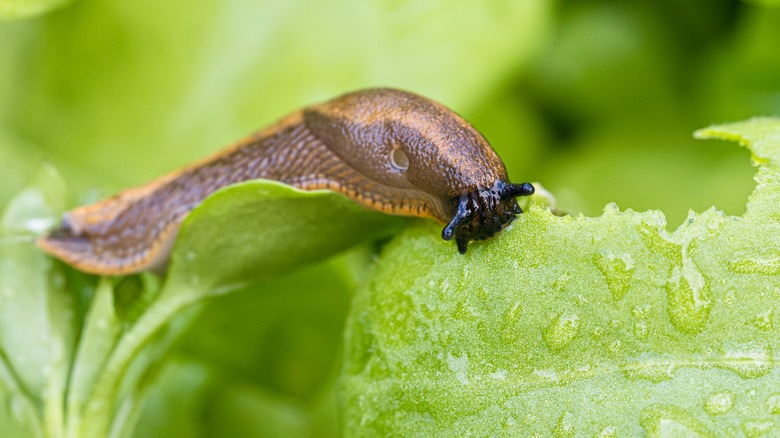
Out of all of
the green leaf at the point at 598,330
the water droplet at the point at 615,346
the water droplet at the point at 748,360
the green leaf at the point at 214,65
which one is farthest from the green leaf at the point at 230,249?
the green leaf at the point at 214,65

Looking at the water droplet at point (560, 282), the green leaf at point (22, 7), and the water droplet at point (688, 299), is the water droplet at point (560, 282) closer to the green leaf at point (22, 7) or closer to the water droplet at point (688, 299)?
the water droplet at point (688, 299)

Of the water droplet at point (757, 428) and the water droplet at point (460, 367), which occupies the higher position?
the water droplet at point (757, 428)

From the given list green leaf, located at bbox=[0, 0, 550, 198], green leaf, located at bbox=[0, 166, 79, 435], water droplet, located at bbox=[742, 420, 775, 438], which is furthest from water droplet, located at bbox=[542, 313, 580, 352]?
green leaf, located at bbox=[0, 0, 550, 198]

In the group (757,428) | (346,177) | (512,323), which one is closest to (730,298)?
(757,428)

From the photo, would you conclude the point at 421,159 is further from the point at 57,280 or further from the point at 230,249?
the point at 57,280

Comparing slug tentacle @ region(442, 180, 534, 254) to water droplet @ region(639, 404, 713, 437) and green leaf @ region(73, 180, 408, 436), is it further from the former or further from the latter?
water droplet @ region(639, 404, 713, 437)

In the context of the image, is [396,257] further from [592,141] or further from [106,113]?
[592,141]

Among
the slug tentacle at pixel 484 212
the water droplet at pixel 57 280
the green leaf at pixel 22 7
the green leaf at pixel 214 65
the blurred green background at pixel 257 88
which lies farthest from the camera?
the green leaf at pixel 214 65
